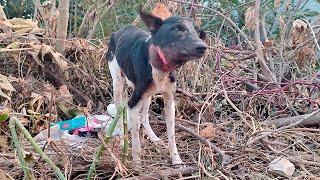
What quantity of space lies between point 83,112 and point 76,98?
469mm

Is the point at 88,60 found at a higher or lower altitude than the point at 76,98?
higher

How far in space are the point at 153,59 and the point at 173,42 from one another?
174 millimetres

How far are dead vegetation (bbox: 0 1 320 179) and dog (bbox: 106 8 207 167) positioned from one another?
5.6 inches

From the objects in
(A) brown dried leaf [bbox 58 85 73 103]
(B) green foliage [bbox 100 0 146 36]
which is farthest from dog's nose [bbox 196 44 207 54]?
(B) green foliage [bbox 100 0 146 36]

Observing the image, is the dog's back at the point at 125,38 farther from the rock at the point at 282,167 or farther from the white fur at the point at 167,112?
the rock at the point at 282,167

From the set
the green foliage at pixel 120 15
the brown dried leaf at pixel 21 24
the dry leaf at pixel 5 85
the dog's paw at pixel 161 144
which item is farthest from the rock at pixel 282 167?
the green foliage at pixel 120 15

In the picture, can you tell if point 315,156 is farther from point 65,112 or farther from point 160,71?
point 65,112

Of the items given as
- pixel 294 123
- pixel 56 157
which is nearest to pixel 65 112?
pixel 56 157

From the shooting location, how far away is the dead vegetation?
241cm

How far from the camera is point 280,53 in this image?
3654 millimetres

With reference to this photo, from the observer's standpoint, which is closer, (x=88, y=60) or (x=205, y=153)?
(x=205, y=153)

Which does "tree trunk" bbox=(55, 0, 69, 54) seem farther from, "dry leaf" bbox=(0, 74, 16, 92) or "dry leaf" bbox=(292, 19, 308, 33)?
"dry leaf" bbox=(292, 19, 308, 33)

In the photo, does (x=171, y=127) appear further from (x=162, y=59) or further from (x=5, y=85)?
(x=5, y=85)

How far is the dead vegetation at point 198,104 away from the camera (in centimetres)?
241
